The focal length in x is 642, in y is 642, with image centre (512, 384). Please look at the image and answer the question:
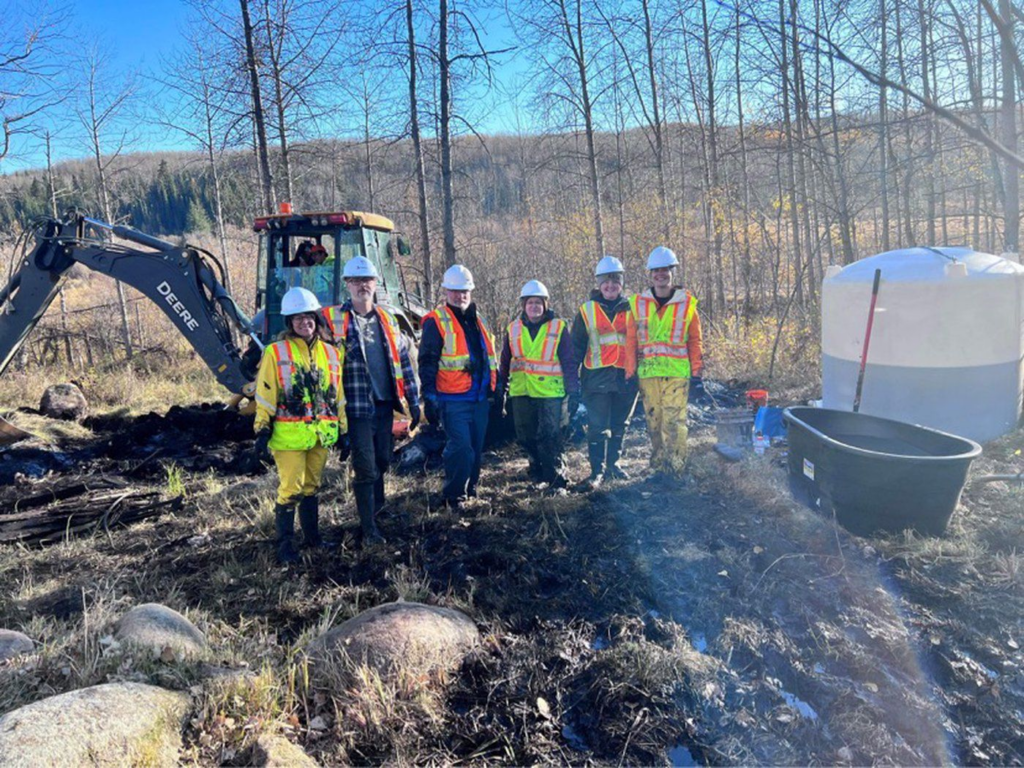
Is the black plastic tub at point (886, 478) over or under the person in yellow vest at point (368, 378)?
under

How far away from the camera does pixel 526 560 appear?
14.5ft

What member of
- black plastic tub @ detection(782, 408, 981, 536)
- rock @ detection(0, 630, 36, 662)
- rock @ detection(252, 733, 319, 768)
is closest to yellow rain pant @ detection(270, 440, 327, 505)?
rock @ detection(0, 630, 36, 662)

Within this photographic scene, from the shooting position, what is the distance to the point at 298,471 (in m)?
4.48

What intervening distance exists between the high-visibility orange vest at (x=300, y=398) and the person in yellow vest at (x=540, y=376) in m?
1.75

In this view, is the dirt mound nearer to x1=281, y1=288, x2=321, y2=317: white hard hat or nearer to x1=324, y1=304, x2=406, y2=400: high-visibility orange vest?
x1=324, y1=304, x2=406, y2=400: high-visibility orange vest

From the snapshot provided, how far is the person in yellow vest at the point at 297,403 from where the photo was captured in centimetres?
433

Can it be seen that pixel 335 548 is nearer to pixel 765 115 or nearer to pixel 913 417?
pixel 913 417

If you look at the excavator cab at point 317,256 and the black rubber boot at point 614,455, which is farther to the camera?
the excavator cab at point 317,256

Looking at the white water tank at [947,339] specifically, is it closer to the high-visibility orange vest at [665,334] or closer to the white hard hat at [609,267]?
the high-visibility orange vest at [665,334]

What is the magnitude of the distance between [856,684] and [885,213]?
39.4 ft

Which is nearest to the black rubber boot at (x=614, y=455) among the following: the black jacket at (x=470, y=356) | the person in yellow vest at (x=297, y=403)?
the black jacket at (x=470, y=356)

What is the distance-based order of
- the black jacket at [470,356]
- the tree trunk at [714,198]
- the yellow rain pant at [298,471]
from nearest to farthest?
the yellow rain pant at [298,471], the black jacket at [470,356], the tree trunk at [714,198]

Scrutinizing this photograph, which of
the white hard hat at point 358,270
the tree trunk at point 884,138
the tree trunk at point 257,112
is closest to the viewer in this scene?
the white hard hat at point 358,270

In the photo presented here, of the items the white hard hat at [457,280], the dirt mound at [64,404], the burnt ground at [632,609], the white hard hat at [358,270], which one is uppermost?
the white hard hat at [358,270]
